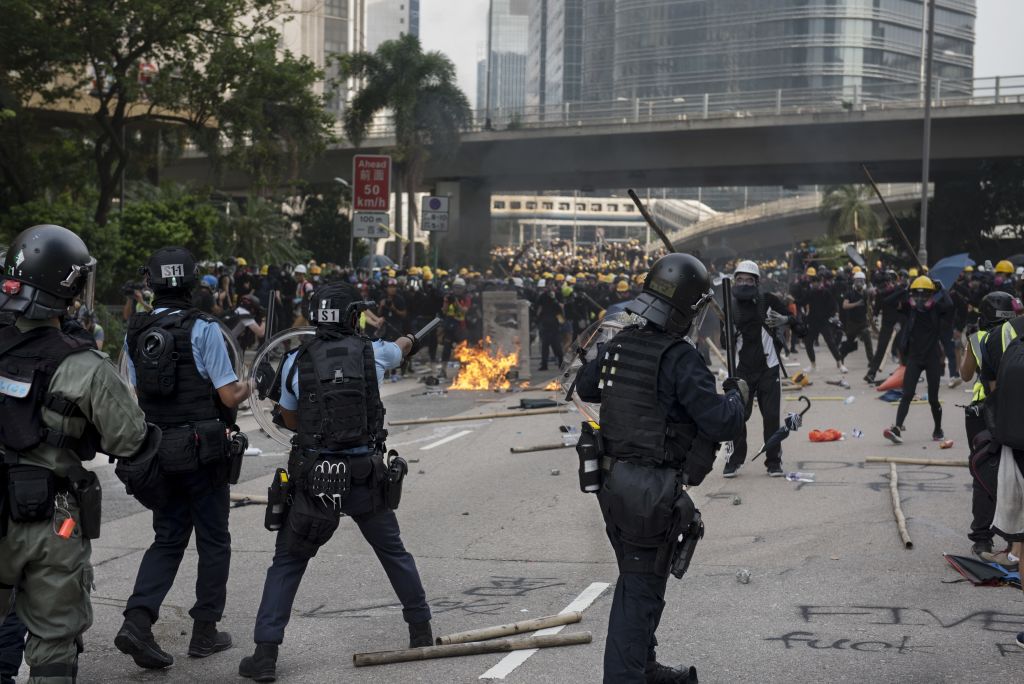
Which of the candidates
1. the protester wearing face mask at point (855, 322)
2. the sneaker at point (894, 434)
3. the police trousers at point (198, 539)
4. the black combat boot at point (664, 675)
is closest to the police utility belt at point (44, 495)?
the police trousers at point (198, 539)

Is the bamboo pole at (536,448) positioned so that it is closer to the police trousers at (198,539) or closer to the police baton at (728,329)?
the police trousers at (198,539)

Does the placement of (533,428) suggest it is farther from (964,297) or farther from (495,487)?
(964,297)

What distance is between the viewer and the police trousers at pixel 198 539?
5.48 meters

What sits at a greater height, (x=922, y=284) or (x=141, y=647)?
(x=922, y=284)

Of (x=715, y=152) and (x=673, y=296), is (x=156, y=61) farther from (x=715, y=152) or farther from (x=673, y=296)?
(x=673, y=296)

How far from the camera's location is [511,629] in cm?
569

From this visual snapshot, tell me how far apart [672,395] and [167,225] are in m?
23.0

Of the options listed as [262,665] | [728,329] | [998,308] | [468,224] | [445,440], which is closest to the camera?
[728,329]

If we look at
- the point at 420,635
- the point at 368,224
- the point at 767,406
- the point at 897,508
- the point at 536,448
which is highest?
the point at 368,224

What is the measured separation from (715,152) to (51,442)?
38.0 meters

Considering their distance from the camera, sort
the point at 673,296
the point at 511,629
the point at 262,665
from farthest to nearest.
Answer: the point at 511,629 < the point at 262,665 < the point at 673,296

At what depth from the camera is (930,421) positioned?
13523 mm

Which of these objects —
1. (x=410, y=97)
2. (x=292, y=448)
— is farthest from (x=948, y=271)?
(x=410, y=97)

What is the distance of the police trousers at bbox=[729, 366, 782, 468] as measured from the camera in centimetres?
1029
